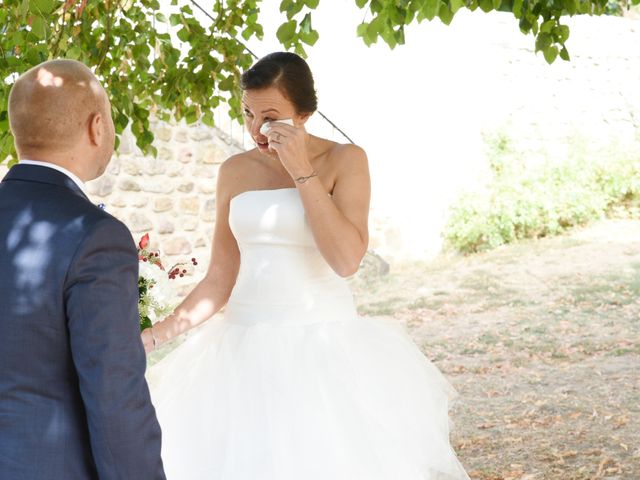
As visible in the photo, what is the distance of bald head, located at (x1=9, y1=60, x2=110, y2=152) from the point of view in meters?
1.56

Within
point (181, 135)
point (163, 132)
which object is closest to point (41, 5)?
point (163, 132)

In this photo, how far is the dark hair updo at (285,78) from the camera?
8.48 feet

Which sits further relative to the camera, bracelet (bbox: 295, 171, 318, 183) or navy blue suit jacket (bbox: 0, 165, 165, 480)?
bracelet (bbox: 295, 171, 318, 183)

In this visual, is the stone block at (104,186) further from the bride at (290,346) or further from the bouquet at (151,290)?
the bouquet at (151,290)

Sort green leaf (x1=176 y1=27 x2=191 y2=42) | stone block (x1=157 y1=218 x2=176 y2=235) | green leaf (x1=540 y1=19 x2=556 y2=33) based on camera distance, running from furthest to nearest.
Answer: stone block (x1=157 y1=218 x2=176 y2=235) < green leaf (x1=176 y1=27 x2=191 y2=42) < green leaf (x1=540 y1=19 x2=556 y2=33)

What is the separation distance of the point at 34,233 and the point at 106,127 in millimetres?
246

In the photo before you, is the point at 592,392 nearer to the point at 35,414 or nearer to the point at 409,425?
the point at 409,425

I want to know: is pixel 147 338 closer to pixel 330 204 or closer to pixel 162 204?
pixel 330 204

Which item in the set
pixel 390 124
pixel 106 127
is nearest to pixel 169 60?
pixel 106 127

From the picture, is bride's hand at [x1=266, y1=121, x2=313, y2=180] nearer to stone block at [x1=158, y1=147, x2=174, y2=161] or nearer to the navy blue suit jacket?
the navy blue suit jacket

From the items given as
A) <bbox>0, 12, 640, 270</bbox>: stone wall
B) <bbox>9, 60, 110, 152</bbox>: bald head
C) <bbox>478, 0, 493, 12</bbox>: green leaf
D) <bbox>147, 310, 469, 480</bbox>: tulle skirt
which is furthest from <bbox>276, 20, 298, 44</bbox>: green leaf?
<bbox>0, 12, 640, 270</bbox>: stone wall

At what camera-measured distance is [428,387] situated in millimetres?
2748

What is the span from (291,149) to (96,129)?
91cm

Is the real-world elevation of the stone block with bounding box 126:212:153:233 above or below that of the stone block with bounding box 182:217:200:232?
above
